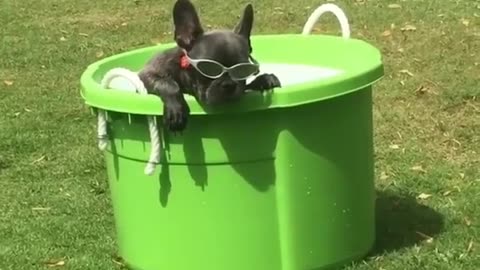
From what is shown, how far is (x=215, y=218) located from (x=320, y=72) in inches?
37.7

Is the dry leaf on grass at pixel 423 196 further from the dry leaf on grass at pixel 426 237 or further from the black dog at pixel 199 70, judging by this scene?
the black dog at pixel 199 70

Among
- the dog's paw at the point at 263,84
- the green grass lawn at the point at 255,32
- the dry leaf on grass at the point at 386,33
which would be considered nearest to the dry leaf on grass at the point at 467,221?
the green grass lawn at the point at 255,32

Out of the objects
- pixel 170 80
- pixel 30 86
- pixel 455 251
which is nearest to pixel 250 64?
pixel 170 80

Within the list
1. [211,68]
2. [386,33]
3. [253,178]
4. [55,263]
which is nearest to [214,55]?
[211,68]

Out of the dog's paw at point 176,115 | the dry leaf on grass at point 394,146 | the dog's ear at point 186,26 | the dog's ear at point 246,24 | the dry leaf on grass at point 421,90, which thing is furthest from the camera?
the dry leaf on grass at point 421,90

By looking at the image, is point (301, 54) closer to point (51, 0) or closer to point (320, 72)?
point (320, 72)

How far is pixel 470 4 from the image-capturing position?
845 centimetres

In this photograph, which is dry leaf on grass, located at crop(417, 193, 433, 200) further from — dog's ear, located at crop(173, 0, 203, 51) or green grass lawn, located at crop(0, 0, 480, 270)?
dog's ear, located at crop(173, 0, 203, 51)

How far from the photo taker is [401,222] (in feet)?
14.7

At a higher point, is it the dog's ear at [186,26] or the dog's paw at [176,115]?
the dog's ear at [186,26]

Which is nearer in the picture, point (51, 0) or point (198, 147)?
point (198, 147)

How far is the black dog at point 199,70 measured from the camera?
3.46 meters

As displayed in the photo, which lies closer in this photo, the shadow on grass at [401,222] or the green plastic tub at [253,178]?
the green plastic tub at [253,178]

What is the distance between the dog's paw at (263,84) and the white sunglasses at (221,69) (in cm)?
9
